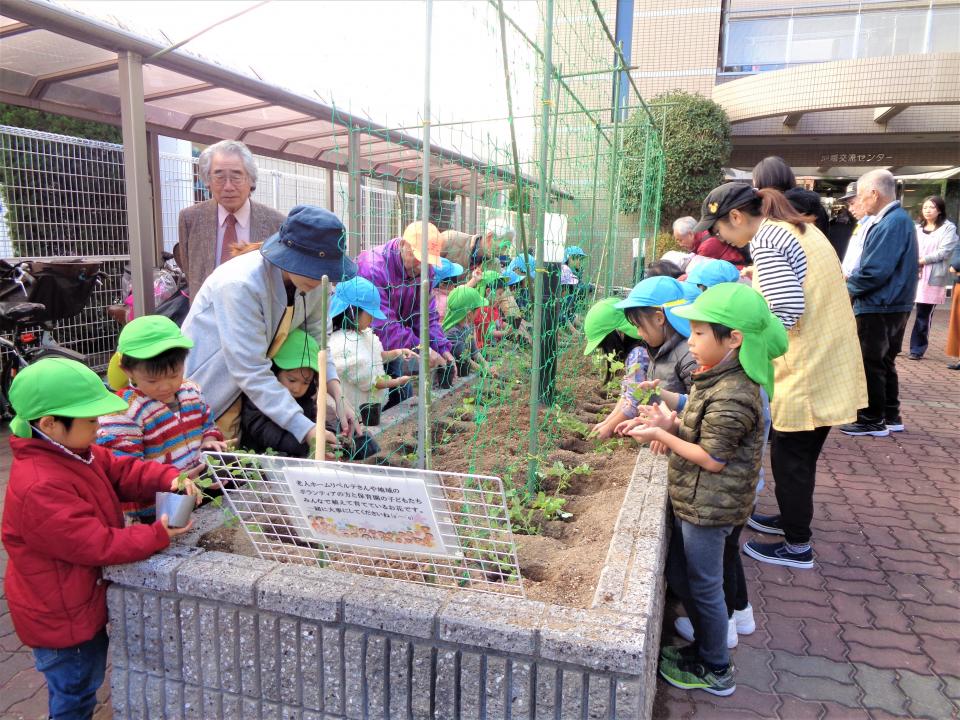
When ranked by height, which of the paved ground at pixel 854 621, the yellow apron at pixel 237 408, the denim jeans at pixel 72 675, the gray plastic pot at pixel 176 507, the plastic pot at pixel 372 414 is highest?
the yellow apron at pixel 237 408

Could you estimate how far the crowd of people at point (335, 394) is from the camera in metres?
1.83

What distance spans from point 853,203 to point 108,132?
11234 millimetres

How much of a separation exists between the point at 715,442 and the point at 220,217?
8.63 ft

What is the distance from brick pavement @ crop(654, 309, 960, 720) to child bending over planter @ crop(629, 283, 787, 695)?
21cm

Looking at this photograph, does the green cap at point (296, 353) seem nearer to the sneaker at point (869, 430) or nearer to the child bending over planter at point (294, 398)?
the child bending over planter at point (294, 398)

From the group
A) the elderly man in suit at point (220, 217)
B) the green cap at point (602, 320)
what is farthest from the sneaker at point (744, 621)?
the elderly man in suit at point (220, 217)

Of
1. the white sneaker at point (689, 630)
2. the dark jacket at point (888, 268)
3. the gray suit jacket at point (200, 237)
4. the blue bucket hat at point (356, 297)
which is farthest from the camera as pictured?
the dark jacket at point (888, 268)

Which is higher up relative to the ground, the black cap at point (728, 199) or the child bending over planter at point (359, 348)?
the black cap at point (728, 199)

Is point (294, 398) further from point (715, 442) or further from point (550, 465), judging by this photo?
point (715, 442)

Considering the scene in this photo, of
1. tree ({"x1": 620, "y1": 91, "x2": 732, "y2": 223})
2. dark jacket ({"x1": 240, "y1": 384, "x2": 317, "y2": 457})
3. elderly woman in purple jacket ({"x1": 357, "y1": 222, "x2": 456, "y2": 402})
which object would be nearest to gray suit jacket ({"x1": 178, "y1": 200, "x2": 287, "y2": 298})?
elderly woman in purple jacket ({"x1": 357, "y1": 222, "x2": 456, "y2": 402})

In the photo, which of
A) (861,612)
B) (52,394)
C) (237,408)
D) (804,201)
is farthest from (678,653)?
(804,201)

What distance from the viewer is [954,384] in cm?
712

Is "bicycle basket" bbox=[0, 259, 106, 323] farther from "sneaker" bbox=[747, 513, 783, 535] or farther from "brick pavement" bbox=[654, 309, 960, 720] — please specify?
"sneaker" bbox=[747, 513, 783, 535]

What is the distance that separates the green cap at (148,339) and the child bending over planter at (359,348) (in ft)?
3.21
